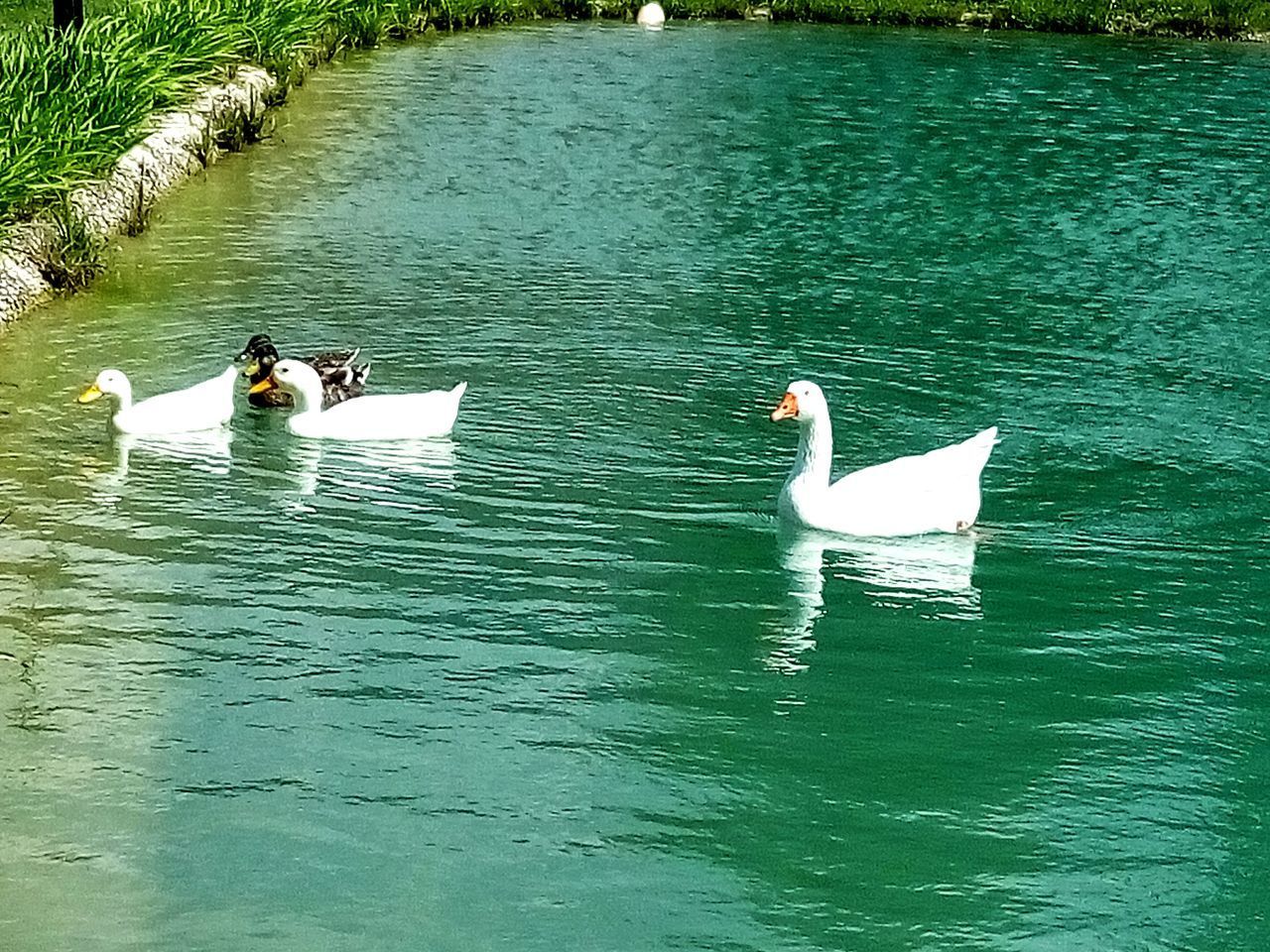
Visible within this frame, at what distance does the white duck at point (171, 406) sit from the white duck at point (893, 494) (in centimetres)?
261

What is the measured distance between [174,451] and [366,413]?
0.83m

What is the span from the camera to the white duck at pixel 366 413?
977 cm

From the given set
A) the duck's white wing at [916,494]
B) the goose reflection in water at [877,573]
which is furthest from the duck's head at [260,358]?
the duck's white wing at [916,494]

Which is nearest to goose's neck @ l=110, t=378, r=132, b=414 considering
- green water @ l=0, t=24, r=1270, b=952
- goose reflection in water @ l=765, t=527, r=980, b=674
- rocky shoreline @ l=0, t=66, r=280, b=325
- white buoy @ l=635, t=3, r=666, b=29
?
green water @ l=0, t=24, r=1270, b=952

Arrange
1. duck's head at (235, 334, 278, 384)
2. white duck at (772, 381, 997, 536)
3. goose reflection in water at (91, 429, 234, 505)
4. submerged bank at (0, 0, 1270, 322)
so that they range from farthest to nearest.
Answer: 1. submerged bank at (0, 0, 1270, 322)
2. duck's head at (235, 334, 278, 384)
3. goose reflection in water at (91, 429, 234, 505)
4. white duck at (772, 381, 997, 536)

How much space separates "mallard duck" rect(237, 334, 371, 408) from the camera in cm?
1052

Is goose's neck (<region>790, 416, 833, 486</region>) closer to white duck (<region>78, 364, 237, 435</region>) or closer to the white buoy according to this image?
white duck (<region>78, 364, 237, 435</region>)

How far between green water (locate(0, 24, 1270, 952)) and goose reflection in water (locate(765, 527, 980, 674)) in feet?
0.07

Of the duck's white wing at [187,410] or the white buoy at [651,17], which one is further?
the white buoy at [651,17]

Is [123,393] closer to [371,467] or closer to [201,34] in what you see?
[371,467]

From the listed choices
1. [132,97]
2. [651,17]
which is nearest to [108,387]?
[132,97]

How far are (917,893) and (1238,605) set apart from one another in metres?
2.74

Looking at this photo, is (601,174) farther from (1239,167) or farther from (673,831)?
(673,831)

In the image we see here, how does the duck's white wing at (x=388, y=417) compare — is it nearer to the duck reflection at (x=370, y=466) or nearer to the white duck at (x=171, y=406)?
the duck reflection at (x=370, y=466)
